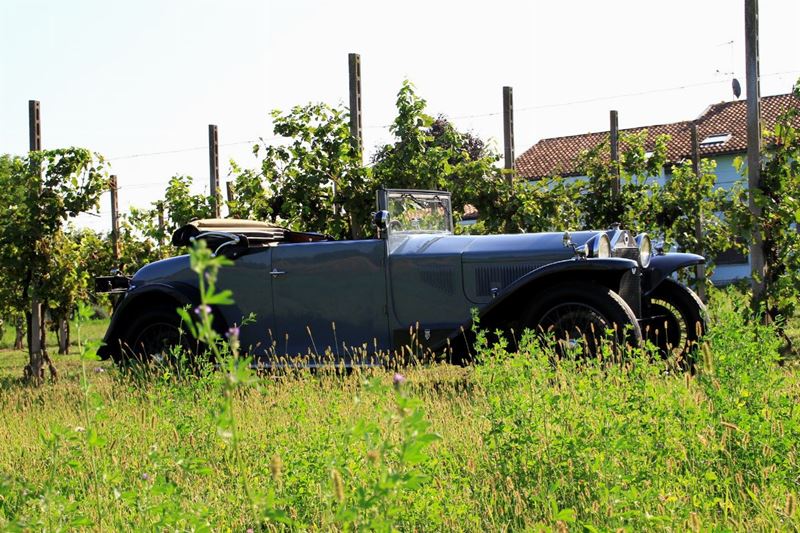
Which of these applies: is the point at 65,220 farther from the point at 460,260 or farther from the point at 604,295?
the point at 604,295

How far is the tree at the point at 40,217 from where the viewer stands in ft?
39.7

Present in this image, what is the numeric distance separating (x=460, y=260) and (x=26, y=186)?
687 centimetres

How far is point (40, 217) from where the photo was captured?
12.2 metres

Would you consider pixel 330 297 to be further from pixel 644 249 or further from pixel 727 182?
pixel 727 182

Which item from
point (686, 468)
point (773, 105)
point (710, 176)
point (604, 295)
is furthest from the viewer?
point (773, 105)

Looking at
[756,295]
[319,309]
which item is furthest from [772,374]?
[756,295]

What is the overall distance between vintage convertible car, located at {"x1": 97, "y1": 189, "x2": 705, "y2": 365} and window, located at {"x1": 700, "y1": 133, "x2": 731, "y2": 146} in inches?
1090

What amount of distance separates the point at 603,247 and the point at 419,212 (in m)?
1.82

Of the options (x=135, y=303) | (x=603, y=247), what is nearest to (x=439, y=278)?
(x=603, y=247)

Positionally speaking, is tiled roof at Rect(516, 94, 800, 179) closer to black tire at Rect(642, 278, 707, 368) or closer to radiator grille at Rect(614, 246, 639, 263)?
black tire at Rect(642, 278, 707, 368)

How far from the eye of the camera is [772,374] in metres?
4.38

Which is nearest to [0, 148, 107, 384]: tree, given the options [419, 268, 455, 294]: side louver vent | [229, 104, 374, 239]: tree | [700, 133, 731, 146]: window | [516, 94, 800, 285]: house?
[229, 104, 374, 239]: tree

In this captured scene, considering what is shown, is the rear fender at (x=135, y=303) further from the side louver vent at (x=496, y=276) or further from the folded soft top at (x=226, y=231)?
the side louver vent at (x=496, y=276)

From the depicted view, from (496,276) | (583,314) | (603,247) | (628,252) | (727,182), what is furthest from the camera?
(727,182)
